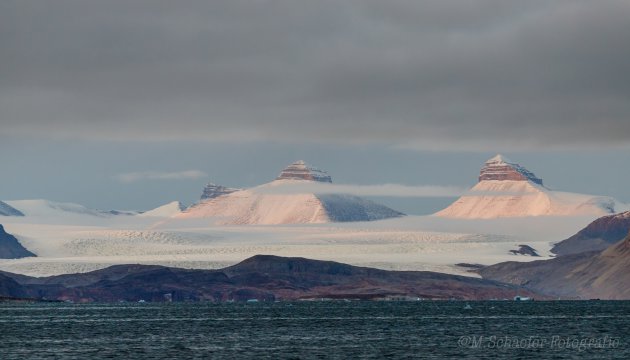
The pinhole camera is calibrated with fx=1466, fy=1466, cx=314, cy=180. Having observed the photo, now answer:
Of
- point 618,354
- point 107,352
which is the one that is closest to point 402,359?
point 618,354

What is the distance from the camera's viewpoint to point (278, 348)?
200 m

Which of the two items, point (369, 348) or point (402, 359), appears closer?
point (402, 359)

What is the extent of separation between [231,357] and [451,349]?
101 ft

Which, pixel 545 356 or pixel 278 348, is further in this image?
pixel 278 348

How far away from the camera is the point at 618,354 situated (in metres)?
183

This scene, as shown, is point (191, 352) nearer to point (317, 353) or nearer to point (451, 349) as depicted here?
point (317, 353)

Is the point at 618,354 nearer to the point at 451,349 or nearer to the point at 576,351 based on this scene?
the point at 576,351

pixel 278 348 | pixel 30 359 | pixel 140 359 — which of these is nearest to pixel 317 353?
pixel 278 348

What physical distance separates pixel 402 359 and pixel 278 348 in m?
26.6

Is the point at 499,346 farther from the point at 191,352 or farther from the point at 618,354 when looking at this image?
the point at 191,352

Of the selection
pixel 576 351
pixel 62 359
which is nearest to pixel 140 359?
pixel 62 359

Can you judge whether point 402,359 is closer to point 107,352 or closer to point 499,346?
point 499,346

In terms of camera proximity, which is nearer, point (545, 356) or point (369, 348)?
point (545, 356)

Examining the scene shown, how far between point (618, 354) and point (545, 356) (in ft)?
32.4
